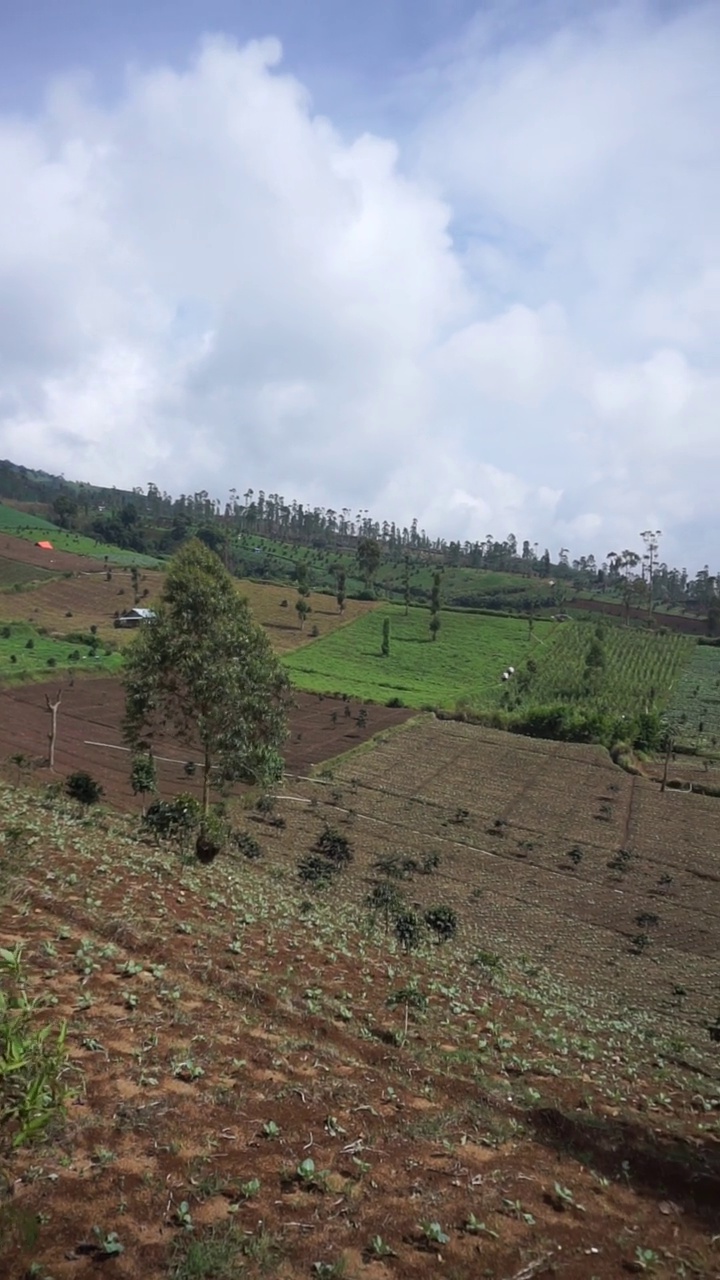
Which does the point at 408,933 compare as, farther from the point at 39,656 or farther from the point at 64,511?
the point at 64,511

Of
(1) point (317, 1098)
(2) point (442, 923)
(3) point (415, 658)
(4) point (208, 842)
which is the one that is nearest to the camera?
(1) point (317, 1098)

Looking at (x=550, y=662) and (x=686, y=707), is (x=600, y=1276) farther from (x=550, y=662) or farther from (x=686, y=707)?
(x=550, y=662)

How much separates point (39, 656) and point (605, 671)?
204 ft

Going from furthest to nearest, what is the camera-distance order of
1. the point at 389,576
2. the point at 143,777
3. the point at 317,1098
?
the point at 389,576 < the point at 143,777 < the point at 317,1098

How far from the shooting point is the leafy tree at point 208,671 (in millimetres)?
22125

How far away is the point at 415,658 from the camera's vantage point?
90500 millimetres

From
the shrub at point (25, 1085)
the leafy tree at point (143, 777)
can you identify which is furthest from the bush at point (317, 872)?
the shrub at point (25, 1085)

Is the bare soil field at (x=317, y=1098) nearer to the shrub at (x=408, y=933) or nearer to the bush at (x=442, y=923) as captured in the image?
the shrub at (x=408, y=933)

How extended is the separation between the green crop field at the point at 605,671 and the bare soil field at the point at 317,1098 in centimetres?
6108

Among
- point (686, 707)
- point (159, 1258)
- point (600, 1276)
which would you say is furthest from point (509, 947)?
point (686, 707)

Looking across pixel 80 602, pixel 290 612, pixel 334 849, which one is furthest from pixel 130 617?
pixel 334 849

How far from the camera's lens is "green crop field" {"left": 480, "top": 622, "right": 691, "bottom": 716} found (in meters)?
78.6

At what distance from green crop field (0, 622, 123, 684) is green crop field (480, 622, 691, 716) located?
37.0 metres

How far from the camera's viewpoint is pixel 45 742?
43.6 m
